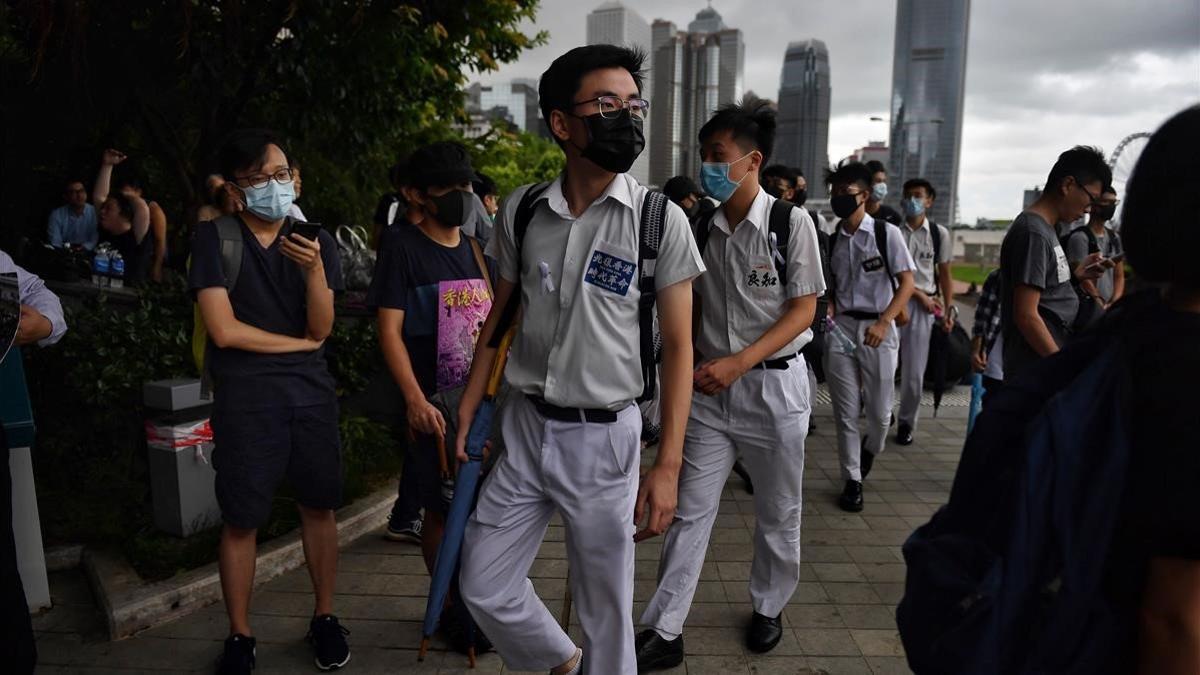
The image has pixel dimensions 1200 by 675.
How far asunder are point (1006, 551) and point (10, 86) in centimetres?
919

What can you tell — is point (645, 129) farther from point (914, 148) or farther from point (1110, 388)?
point (914, 148)

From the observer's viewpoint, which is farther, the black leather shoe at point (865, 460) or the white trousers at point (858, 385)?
the black leather shoe at point (865, 460)

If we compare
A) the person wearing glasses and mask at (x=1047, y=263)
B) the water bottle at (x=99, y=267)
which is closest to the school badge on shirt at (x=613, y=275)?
the person wearing glasses and mask at (x=1047, y=263)

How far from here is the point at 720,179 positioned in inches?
131

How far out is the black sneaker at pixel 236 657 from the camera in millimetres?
2957

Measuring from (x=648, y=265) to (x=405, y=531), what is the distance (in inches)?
106

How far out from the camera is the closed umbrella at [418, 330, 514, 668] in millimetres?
2494

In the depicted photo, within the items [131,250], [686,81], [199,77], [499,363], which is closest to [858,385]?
[499,363]

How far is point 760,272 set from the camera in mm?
3279

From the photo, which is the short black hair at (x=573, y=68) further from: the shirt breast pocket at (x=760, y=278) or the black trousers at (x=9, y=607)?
the black trousers at (x=9, y=607)

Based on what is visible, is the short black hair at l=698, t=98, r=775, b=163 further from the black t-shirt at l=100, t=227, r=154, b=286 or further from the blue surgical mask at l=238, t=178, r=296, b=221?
the black t-shirt at l=100, t=227, r=154, b=286

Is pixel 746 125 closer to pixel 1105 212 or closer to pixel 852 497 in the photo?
pixel 852 497

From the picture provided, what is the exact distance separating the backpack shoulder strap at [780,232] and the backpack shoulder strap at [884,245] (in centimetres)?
244

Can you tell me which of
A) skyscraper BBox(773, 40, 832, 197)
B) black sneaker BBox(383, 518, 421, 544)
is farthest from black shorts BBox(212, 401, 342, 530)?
skyscraper BBox(773, 40, 832, 197)
